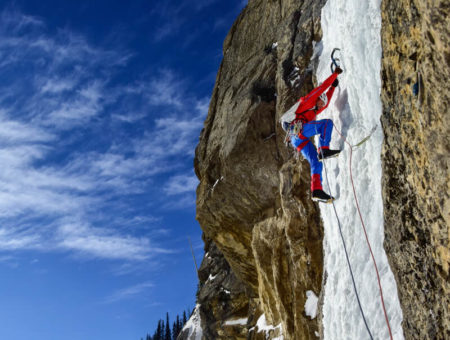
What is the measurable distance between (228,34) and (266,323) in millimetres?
10721

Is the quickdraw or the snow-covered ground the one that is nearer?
the snow-covered ground

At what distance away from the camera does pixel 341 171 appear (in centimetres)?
638

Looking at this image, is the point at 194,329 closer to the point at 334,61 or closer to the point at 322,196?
the point at 322,196

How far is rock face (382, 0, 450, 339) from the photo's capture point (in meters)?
3.02

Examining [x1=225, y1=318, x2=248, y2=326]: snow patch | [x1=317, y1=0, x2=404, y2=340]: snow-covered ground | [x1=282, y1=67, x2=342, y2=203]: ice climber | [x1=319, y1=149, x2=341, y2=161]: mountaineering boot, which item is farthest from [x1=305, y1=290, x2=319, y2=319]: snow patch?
[x1=225, y1=318, x2=248, y2=326]: snow patch

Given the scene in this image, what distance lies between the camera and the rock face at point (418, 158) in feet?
9.89

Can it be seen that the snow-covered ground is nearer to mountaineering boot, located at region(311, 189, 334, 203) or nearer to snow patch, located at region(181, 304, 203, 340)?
mountaineering boot, located at region(311, 189, 334, 203)

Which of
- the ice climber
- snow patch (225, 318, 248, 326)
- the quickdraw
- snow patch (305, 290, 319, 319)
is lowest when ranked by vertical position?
snow patch (305, 290, 319, 319)

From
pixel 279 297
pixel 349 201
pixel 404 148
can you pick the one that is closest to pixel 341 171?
pixel 349 201

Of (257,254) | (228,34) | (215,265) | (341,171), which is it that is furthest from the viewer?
(215,265)

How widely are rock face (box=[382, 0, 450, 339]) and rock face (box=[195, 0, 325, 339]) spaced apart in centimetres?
437

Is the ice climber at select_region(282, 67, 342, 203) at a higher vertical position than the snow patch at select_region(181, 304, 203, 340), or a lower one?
higher

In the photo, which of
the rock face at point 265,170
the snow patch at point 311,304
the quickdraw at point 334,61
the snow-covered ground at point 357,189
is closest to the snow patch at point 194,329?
the rock face at point 265,170

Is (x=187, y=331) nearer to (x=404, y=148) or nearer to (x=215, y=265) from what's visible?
(x=215, y=265)
